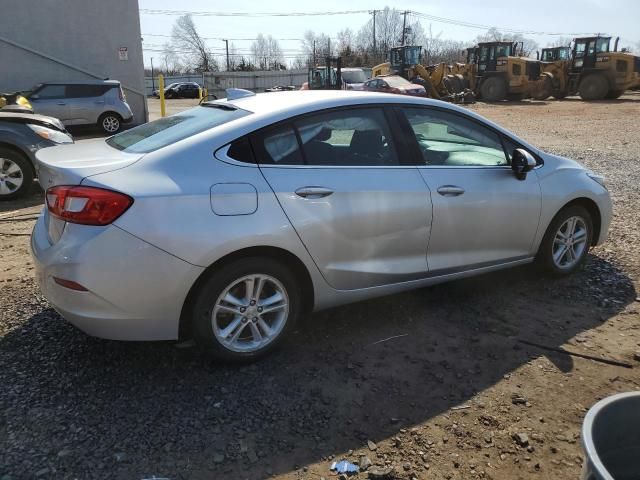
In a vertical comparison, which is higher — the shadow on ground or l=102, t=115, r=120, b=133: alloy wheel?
l=102, t=115, r=120, b=133: alloy wheel

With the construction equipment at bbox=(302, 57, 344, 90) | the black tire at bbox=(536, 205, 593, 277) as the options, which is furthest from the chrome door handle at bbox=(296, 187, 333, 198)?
the construction equipment at bbox=(302, 57, 344, 90)

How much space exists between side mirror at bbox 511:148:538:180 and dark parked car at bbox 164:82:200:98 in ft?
173

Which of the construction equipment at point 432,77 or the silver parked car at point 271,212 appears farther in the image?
the construction equipment at point 432,77

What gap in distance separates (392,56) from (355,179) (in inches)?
1315

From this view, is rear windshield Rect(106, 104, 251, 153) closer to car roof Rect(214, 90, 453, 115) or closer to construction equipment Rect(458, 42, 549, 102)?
car roof Rect(214, 90, 453, 115)

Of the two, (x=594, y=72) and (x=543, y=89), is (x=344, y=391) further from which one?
(x=543, y=89)

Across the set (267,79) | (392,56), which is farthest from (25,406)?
(267,79)

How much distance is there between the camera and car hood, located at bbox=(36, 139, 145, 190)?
9.67ft

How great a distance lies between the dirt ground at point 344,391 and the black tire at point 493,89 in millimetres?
27988

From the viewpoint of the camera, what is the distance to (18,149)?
23.7 ft

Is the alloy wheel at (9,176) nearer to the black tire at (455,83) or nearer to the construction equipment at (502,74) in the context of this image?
the construction equipment at (502,74)

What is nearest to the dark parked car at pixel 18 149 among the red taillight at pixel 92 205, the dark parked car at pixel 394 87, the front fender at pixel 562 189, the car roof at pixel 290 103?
the car roof at pixel 290 103

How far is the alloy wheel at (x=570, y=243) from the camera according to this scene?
14.8 feet

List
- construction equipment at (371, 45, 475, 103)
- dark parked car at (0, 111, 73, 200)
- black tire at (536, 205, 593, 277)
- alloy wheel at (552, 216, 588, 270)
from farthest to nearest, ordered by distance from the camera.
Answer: construction equipment at (371, 45, 475, 103)
dark parked car at (0, 111, 73, 200)
alloy wheel at (552, 216, 588, 270)
black tire at (536, 205, 593, 277)
